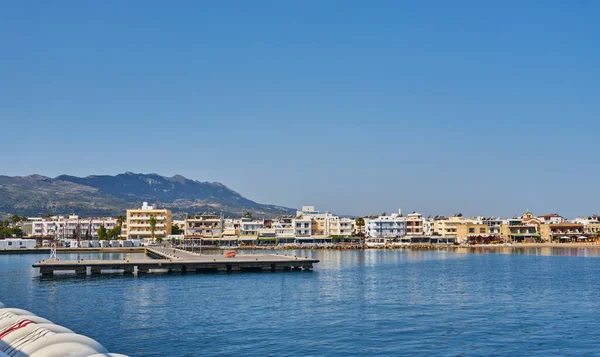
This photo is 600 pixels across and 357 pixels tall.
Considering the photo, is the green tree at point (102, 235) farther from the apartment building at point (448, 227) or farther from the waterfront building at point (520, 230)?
the waterfront building at point (520, 230)

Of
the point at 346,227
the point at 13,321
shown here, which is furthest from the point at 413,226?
the point at 13,321

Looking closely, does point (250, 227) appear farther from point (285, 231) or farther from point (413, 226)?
point (413, 226)

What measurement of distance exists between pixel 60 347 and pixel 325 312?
32.0 metres

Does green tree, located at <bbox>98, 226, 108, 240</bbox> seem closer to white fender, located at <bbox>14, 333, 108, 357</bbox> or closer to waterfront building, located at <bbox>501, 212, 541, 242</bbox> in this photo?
waterfront building, located at <bbox>501, 212, 541, 242</bbox>

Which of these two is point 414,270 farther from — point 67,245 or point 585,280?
point 67,245

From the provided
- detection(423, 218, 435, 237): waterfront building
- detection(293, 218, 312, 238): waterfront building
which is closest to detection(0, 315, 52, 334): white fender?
detection(293, 218, 312, 238): waterfront building

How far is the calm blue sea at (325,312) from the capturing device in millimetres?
34875

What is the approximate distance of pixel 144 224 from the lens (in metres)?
174

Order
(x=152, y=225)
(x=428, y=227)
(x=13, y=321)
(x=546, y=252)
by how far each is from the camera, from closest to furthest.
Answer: (x=13, y=321) → (x=546, y=252) → (x=152, y=225) → (x=428, y=227)

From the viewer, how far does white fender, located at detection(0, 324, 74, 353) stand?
17984 millimetres

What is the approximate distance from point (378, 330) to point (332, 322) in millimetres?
4318

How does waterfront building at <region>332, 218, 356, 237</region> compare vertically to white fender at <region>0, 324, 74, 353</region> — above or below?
above

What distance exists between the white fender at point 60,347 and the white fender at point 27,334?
0.46 metres

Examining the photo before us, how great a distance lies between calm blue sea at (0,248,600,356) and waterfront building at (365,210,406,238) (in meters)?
107
